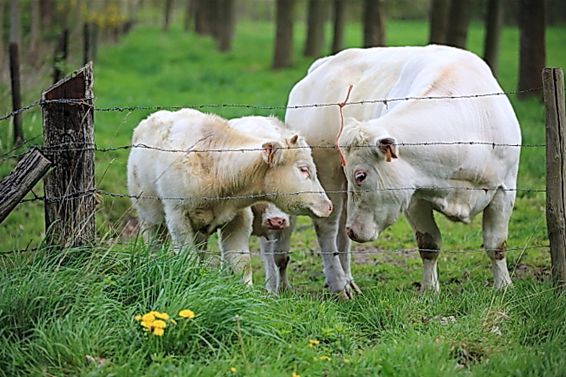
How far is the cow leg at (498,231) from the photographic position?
294 inches

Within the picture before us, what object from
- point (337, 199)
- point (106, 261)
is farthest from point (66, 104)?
point (337, 199)

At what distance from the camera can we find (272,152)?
683cm

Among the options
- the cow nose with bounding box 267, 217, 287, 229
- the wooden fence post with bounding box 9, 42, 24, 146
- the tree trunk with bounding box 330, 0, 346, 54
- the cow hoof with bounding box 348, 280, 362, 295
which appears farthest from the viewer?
the tree trunk with bounding box 330, 0, 346, 54

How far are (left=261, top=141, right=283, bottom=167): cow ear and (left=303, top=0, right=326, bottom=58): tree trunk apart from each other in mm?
21459

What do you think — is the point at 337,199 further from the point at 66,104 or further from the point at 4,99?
the point at 4,99

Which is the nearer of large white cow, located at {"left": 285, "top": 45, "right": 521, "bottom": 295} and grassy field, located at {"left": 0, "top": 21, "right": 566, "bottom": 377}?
grassy field, located at {"left": 0, "top": 21, "right": 566, "bottom": 377}

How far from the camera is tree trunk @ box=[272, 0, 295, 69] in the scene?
998 inches

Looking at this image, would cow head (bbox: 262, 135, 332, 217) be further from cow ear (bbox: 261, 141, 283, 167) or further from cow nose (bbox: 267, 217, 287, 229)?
cow nose (bbox: 267, 217, 287, 229)

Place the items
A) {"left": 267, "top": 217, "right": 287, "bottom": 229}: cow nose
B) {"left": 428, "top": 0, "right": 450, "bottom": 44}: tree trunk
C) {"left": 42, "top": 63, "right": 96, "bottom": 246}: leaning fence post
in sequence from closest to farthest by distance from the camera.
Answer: {"left": 42, "top": 63, "right": 96, "bottom": 246}: leaning fence post
{"left": 267, "top": 217, "right": 287, "bottom": 229}: cow nose
{"left": 428, "top": 0, "right": 450, "bottom": 44}: tree trunk

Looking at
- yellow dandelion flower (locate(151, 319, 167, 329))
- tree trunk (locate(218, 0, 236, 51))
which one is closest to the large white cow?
yellow dandelion flower (locate(151, 319, 167, 329))

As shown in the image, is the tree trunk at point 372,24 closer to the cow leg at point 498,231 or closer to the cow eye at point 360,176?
the cow leg at point 498,231

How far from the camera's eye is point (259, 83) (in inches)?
924

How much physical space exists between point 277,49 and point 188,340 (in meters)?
21.8

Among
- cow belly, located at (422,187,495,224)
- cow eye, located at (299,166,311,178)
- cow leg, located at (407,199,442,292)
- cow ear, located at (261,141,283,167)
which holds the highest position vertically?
cow ear, located at (261,141,283,167)
